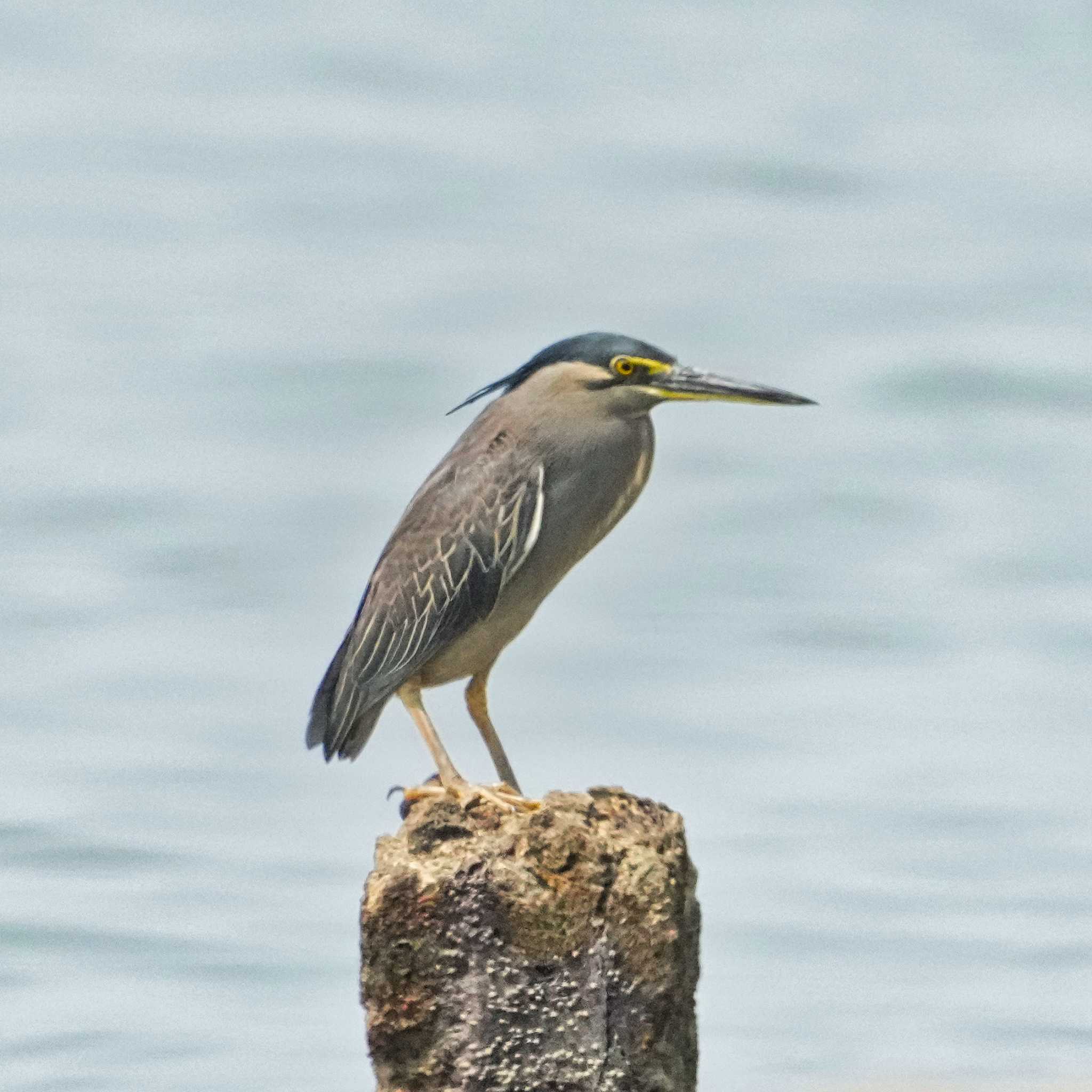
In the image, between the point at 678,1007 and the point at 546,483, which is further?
the point at 546,483

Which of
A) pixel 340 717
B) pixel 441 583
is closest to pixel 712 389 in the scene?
pixel 441 583

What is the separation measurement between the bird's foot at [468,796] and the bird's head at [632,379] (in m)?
1.58

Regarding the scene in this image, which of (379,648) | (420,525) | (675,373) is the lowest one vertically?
(379,648)

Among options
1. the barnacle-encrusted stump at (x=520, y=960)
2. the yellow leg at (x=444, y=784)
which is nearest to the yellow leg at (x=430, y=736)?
the yellow leg at (x=444, y=784)

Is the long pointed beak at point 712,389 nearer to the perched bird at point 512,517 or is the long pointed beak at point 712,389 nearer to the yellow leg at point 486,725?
the perched bird at point 512,517

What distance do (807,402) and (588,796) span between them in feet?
6.88

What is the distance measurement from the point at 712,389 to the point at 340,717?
Result: 1.88 meters

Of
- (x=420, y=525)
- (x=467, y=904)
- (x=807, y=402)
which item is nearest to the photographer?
(x=467, y=904)

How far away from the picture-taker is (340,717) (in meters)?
7.55

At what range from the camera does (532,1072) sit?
17.9 ft

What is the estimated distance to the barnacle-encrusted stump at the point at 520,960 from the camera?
5.43 m

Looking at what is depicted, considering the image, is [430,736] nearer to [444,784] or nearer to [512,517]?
[444,784]

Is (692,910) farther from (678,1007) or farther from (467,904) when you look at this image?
(467,904)

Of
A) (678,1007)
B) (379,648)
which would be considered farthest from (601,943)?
(379,648)
